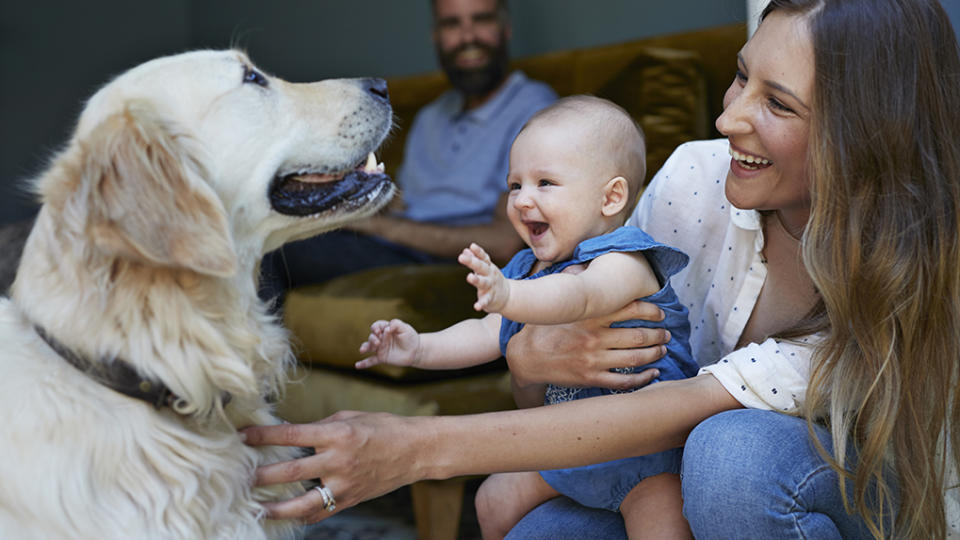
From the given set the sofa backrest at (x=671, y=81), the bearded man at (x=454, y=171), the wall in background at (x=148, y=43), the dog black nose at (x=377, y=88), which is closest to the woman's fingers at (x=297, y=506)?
the dog black nose at (x=377, y=88)

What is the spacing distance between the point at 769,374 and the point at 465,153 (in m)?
1.85

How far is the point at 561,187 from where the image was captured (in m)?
1.22

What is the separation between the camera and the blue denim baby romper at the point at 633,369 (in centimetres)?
117

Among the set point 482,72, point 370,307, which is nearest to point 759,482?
point 370,307

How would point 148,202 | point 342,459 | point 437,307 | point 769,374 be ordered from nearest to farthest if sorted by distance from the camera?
1. point 148,202
2. point 342,459
3. point 769,374
4. point 437,307

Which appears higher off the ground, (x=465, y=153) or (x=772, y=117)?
(x=772, y=117)

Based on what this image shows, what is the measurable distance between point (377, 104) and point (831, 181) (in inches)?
24.5

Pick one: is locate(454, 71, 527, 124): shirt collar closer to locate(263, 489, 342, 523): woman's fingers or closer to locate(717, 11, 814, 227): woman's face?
locate(717, 11, 814, 227): woman's face

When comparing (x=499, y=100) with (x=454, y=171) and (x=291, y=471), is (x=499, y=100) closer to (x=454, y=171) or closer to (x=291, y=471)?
(x=454, y=171)

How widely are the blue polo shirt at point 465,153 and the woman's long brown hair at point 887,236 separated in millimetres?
1610

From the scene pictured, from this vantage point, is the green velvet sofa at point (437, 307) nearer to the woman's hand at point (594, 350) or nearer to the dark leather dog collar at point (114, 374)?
the woman's hand at point (594, 350)

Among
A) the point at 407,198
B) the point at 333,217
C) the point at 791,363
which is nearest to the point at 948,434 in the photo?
the point at 791,363

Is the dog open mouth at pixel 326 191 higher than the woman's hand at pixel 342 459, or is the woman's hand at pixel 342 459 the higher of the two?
the dog open mouth at pixel 326 191

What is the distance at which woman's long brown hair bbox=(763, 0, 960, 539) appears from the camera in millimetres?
1062
